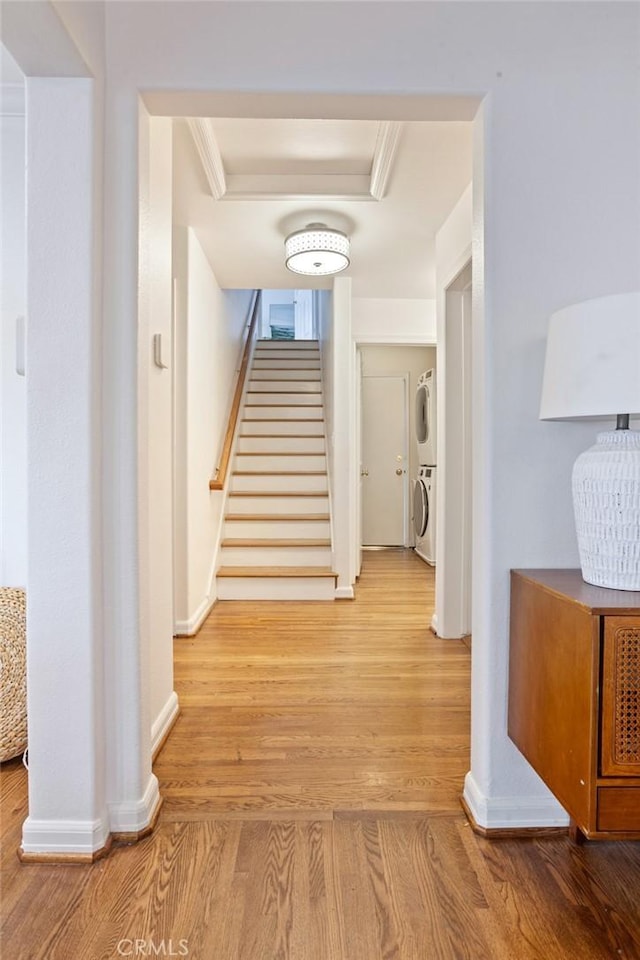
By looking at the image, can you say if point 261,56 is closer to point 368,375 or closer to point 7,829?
point 7,829

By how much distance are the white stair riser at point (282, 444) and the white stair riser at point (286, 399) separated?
0.59m

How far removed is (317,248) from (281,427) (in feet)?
8.42

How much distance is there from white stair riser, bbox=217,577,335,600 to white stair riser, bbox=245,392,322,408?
2265 mm

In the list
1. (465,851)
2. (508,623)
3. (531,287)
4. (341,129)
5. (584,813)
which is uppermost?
(341,129)

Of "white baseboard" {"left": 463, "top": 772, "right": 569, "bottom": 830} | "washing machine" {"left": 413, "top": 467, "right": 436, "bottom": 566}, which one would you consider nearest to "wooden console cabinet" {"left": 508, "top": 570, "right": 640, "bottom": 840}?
"white baseboard" {"left": 463, "top": 772, "right": 569, "bottom": 830}

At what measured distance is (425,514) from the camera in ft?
17.9

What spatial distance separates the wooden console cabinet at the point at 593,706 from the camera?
1.11 meters

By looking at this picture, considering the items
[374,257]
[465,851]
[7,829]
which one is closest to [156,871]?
[7,829]

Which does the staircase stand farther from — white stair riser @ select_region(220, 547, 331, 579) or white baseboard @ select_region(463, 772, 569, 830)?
Answer: white baseboard @ select_region(463, 772, 569, 830)

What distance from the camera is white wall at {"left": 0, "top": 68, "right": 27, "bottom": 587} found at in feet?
6.99

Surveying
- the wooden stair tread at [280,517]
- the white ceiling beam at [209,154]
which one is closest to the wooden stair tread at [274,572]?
the wooden stair tread at [280,517]

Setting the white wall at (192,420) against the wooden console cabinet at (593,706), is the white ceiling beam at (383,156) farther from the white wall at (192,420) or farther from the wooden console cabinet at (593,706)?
the wooden console cabinet at (593,706)

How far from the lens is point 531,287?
1502 millimetres

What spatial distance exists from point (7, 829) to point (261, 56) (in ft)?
7.36
